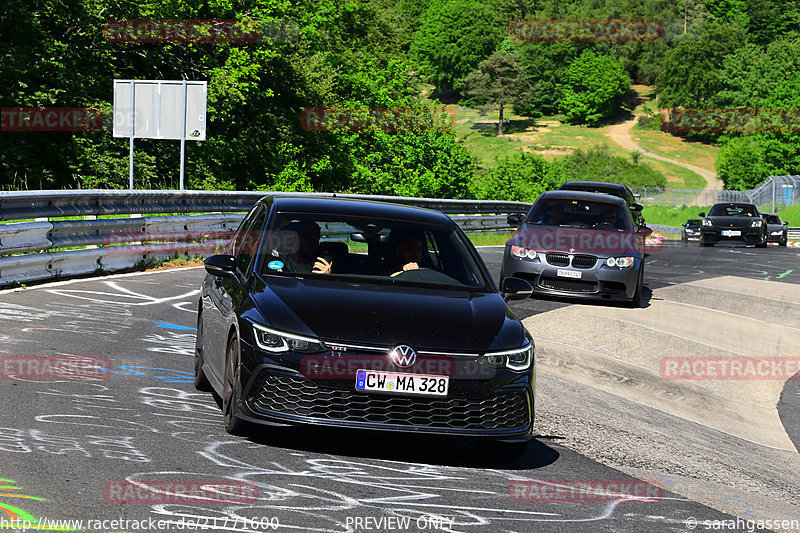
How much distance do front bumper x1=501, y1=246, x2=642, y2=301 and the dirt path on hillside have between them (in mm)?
103897

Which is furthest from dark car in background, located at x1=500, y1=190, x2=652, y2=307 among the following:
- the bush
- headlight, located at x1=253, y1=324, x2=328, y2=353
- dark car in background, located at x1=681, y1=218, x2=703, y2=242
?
the bush

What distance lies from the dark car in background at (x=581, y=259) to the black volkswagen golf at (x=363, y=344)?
8348mm

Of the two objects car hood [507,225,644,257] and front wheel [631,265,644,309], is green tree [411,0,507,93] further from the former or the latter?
front wheel [631,265,644,309]

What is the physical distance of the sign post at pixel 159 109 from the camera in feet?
79.6

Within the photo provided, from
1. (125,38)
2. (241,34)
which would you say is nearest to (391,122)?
(241,34)

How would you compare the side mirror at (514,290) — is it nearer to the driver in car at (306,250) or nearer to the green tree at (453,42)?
the driver in car at (306,250)

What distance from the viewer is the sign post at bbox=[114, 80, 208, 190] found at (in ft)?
79.6

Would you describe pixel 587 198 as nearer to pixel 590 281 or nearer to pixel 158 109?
pixel 590 281

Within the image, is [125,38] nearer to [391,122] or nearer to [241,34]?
[241,34]

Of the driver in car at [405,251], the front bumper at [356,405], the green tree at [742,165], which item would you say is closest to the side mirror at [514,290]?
the driver in car at [405,251]

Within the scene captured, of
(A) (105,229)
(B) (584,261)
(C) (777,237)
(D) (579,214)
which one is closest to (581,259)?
(B) (584,261)

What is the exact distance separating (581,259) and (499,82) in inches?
5724

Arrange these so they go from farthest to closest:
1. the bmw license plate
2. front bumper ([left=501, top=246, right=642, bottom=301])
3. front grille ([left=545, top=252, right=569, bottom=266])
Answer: front grille ([left=545, top=252, right=569, bottom=266]), front bumper ([left=501, top=246, right=642, bottom=301]), the bmw license plate

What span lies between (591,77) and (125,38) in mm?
125730
